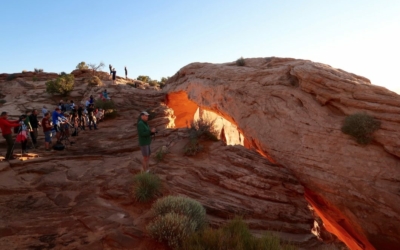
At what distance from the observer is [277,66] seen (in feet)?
50.9

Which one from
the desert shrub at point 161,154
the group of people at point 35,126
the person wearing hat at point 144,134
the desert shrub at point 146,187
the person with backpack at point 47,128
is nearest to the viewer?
the desert shrub at point 146,187

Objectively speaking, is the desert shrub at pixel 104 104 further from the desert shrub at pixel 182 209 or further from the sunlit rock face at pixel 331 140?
the desert shrub at pixel 182 209

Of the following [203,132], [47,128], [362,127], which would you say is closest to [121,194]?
[203,132]

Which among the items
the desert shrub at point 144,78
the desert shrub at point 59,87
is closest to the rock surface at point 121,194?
the desert shrub at point 59,87

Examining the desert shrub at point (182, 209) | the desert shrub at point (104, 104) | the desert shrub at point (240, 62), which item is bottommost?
the desert shrub at point (182, 209)

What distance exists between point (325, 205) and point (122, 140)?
10.2 meters

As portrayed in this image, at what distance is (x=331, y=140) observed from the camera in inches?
410

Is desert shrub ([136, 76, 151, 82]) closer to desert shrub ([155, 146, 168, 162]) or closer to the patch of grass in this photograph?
desert shrub ([155, 146, 168, 162])

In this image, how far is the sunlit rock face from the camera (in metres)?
8.88

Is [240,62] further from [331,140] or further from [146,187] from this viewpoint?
[146,187]

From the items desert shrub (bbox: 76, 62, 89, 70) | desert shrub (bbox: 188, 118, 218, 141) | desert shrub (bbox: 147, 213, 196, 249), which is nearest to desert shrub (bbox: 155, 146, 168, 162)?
desert shrub (bbox: 188, 118, 218, 141)

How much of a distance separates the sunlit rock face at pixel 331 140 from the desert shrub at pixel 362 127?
22 cm

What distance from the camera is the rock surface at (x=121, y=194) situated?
661 cm

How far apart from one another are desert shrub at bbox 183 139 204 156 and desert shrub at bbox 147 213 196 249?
17.9 feet
